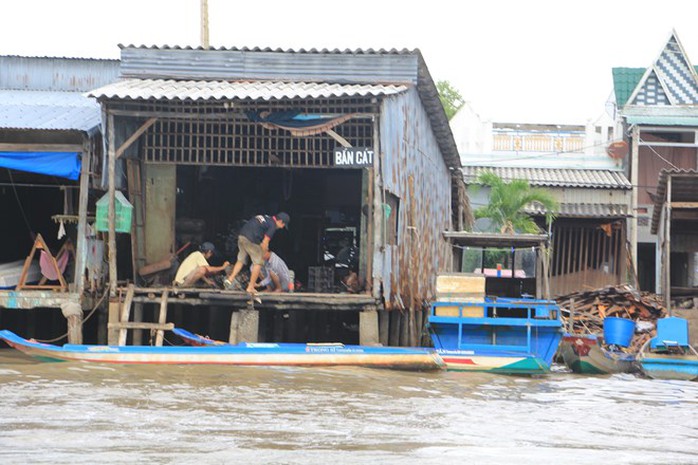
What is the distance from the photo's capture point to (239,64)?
57.7ft

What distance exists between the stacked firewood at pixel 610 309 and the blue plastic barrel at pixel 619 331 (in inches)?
46.9

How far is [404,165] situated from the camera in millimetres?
18750

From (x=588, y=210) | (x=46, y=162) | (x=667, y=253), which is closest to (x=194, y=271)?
(x=46, y=162)

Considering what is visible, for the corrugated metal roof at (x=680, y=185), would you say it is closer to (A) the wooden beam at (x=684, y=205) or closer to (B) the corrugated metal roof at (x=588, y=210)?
(A) the wooden beam at (x=684, y=205)

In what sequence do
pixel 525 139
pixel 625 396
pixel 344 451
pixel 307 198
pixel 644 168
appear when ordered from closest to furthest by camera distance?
pixel 344 451 < pixel 625 396 < pixel 307 198 < pixel 644 168 < pixel 525 139

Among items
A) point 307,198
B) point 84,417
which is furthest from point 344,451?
point 307,198

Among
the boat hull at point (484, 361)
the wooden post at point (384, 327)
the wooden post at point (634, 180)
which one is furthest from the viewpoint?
the wooden post at point (634, 180)

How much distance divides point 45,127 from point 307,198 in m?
6.92

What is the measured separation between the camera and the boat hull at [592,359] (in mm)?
17578

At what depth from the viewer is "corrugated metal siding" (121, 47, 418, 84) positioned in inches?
684

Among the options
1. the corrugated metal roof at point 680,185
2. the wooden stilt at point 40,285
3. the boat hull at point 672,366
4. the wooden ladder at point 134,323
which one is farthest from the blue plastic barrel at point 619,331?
the wooden stilt at point 40,285

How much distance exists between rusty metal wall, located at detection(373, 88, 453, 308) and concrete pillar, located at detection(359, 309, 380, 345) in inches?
15.3

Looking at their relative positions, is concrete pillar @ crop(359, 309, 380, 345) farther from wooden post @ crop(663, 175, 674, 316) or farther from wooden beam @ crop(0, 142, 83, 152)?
wooden post @ crop(663, 175, 674, 316)

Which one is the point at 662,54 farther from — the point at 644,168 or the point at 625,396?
the point at 625,396
